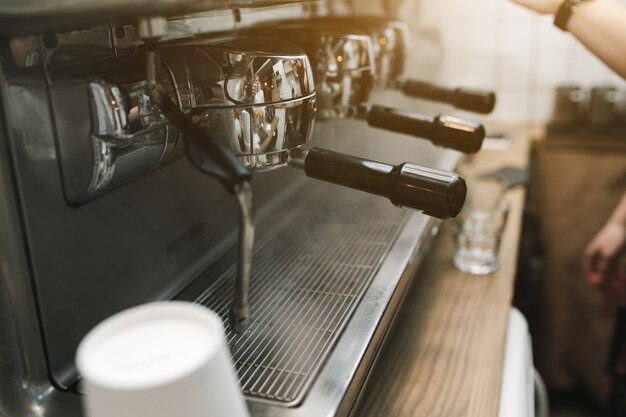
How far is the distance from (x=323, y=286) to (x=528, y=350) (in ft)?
1.10

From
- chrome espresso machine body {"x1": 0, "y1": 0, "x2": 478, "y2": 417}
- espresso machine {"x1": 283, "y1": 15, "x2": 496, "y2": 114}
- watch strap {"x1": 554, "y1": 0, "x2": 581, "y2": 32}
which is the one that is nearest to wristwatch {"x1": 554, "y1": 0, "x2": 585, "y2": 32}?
watch strap {"x1": 554, "y1": 0, "x2": 581, "y2": 32}

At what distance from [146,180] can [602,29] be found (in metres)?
0.71

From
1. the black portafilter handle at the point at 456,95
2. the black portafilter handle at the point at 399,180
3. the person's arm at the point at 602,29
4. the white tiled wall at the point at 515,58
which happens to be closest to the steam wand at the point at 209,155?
the black portafilter handle at the point at 399,180

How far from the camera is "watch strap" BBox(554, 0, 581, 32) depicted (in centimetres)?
89

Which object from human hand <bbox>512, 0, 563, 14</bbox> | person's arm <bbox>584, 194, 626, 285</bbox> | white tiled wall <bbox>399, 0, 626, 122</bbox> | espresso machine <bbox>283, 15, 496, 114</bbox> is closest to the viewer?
espresso machine <bbox>283, 15, 496, 114</bbox>

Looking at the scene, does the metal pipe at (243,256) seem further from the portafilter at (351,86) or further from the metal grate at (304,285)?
the portafilter at (351,86)

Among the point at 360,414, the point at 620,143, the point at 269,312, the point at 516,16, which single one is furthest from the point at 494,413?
the point at 516,16

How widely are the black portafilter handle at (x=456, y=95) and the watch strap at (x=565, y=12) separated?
23 cm

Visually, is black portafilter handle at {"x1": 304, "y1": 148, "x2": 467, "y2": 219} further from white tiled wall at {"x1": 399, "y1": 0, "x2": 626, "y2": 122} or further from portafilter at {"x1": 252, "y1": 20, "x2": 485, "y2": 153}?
white tiled wall at {"x1": 399, "y1": 0, "x2": 626, "y2": 122}

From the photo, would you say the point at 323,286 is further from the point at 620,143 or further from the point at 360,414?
the point at 620,143

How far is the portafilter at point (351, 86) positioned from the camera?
25.5 inches

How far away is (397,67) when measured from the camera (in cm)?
80

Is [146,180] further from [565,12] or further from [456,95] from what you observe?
[565,12]

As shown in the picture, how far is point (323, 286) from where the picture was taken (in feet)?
2.03
